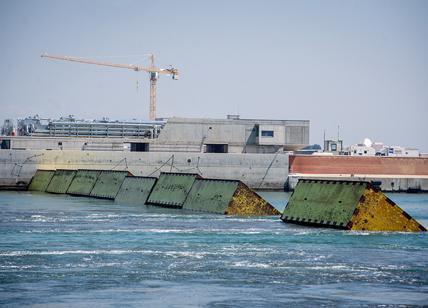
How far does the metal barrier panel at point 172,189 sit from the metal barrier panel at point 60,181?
835 inches

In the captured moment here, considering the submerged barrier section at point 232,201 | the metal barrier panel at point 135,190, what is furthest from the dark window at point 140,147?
the submerged barrier section at point 232,201

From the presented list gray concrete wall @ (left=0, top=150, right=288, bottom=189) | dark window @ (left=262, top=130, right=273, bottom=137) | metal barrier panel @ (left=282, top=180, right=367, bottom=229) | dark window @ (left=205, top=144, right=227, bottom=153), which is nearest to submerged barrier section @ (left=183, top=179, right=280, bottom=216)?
metal barrier panel @ (left=282, top=180, right=367, bottom=229)

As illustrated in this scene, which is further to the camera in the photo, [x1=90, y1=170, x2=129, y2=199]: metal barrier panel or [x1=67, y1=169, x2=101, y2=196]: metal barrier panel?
[x1=67, y1=169, x2=101, y2=196]: metal barrier panel

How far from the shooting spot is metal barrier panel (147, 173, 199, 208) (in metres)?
59.8

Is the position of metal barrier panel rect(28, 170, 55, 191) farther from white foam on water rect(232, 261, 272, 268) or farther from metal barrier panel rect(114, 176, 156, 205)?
white foam on water rect(232, 261, 272, 268)

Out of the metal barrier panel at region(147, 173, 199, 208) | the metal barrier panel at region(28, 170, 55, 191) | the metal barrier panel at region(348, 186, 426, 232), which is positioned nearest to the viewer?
the metal barrier panel at region(348, 186, 426, 232)

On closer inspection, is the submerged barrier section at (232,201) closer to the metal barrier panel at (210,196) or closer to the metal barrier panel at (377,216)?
the metal barrier panel at (210,196)

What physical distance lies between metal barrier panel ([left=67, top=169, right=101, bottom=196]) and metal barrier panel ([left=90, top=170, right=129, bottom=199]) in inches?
40.3

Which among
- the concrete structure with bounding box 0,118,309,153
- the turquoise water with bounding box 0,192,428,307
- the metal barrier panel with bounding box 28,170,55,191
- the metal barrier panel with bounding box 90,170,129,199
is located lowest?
the metal barrier panel with bounding box 28,170,55,191

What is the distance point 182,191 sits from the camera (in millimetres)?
60469

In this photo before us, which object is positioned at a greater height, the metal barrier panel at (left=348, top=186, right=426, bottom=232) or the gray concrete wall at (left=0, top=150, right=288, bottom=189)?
the metal barrier panel at (left=348, top=186, right=426, bottom=232)

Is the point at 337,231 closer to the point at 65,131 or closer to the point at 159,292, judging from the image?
the point at 159,292

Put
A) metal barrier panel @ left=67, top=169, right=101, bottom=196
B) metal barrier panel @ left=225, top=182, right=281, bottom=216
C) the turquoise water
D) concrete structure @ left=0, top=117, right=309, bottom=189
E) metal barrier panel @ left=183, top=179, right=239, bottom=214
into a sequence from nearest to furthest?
1. the turquoise water
2. metal barrier panel @ left=225, top=182, right=281, bottom=216
3. metal barrier panel @ left=183, top=179, right=239, bottom=214
4. metal barrier panel @ left=67, top=169, right=101, bottom=196
5. concrete structure @ left=0, top=117, right=309, bottom=189

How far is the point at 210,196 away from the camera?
55812 mm
